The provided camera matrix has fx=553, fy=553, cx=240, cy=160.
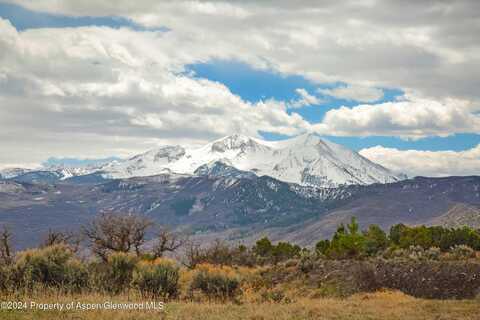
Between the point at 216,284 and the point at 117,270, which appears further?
the point at 117,270

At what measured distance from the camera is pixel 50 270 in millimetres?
23125

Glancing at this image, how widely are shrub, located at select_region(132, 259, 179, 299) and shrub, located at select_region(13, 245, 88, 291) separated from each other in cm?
233

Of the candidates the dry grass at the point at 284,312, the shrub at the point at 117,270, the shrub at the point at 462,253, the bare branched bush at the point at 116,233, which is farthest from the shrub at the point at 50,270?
the shrub at the point at 462,253

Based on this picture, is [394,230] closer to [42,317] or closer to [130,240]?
[130,240]

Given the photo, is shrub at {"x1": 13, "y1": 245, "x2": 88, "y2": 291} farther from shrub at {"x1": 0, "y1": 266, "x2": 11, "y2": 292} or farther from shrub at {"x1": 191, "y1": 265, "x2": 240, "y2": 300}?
shrub at {"x1": 191, "y1": 265, "x2": 240, "y2": 300}

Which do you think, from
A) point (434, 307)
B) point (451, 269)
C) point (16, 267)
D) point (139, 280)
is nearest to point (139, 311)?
point (139, 280)

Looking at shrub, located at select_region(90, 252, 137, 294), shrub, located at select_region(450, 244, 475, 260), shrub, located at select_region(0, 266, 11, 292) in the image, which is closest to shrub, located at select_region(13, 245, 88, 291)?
shrub, located at select_region(0, 266, 11, 292)

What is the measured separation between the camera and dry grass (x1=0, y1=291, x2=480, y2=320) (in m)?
16.7

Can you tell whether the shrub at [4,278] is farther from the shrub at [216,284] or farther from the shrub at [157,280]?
the shrub at [216,284]

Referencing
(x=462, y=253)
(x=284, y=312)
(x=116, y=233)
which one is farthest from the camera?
(x=116, y=233)

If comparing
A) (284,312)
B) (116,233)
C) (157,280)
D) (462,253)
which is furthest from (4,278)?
(462,253)

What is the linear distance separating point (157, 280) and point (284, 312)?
6.92m

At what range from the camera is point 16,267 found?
22547 millimetres

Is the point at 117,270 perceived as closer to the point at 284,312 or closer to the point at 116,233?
the point at 284,312
